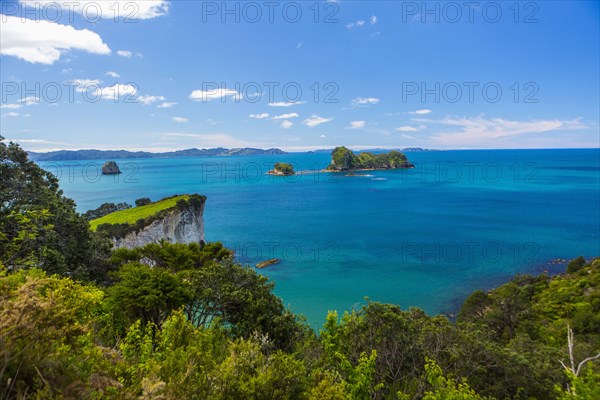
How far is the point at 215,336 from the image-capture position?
12438 mm

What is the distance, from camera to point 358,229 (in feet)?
200

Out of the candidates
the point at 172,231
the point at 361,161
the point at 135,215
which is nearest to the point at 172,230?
the point at 172,231

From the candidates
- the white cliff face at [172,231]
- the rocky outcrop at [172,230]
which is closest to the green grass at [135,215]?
the rocky outcrop at [172,230]

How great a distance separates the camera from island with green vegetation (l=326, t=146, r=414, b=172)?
182750 mm

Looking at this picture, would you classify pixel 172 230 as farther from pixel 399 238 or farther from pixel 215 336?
pixel 399 238

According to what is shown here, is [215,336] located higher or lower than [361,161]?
lower

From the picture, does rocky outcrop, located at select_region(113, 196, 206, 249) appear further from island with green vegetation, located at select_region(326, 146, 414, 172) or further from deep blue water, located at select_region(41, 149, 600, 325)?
island with green vegetation, located at select_region(326, 146, 414, 172)

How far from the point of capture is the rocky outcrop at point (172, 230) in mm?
35719

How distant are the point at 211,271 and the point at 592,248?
5550 cm

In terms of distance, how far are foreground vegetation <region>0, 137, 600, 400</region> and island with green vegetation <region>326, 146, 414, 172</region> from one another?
157748 millimetres

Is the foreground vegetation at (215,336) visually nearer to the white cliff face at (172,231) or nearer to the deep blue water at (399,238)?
the deep blue water at (399,238)

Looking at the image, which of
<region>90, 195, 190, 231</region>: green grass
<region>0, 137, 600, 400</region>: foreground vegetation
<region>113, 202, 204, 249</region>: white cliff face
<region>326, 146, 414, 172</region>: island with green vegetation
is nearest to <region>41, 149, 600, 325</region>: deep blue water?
<region>113, 202, 204, 249</region>: white cliff face

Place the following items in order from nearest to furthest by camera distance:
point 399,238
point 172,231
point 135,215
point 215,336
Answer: point 215,336, point 135,215, point 172,231, point 399,238

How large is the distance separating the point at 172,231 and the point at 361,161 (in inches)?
6286
